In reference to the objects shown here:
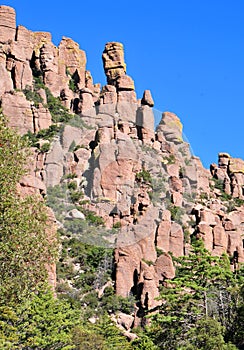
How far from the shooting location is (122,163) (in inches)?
2394

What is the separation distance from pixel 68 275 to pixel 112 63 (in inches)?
1284

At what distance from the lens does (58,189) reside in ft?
184

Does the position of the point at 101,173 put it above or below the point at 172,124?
below

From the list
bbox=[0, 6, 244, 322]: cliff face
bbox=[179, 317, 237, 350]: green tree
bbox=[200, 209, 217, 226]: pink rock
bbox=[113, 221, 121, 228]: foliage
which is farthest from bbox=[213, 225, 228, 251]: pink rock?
bbox=[179, 317, 237, 350]: green tree

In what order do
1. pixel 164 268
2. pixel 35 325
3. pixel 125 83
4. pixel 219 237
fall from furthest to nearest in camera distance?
1. pixel 125 83
2. pixel 219 237
3. pixel 164 268
4. pixel 35 325

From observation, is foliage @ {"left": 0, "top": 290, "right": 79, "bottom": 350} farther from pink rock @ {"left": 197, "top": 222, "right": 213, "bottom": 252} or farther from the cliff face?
pink rock @ {"left": 197, "top": 222, "right": 213, "bottom": 252}

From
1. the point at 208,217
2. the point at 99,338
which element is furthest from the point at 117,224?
the point at 99,338

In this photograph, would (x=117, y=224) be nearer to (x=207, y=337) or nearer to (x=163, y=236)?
(x=163, y=236)

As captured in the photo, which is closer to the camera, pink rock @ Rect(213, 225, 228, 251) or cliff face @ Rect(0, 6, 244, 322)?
cliff face @ Rect(0, 6, 244, 322)

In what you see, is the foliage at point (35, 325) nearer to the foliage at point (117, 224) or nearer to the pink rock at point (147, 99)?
the foliage at point (117, 224)

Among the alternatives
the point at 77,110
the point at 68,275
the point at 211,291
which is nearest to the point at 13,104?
the point at 77,110

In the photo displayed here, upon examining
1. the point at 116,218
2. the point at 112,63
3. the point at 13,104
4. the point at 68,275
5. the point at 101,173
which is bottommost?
the point at 68,275

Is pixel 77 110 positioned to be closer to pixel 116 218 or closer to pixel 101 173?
pixel 101 173

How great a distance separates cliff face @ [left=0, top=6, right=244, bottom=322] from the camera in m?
54.5
